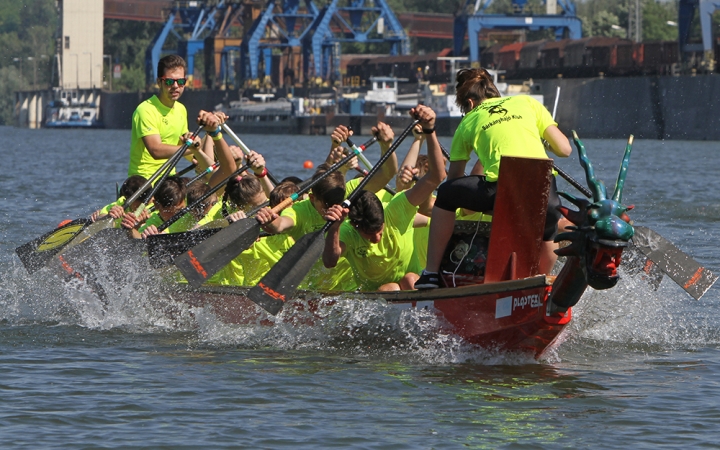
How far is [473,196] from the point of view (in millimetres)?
7262

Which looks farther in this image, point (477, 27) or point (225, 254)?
point (477, 27)

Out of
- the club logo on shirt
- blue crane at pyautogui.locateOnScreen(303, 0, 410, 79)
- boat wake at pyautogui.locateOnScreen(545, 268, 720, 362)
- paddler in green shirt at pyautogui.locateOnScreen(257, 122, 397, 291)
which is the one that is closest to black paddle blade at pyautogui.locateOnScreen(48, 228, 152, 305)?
paddler in green shirt at pyautogui.locateOnScreen(257, 122, 397, 291)

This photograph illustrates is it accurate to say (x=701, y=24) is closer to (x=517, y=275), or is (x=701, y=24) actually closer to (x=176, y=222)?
(x=176, y=222)

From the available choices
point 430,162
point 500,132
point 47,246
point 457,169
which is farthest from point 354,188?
point 47,246

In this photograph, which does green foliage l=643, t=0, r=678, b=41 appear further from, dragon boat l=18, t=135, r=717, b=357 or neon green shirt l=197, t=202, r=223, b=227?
dragon boat l=18, t=135, r=717, b=357

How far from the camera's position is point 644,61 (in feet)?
202

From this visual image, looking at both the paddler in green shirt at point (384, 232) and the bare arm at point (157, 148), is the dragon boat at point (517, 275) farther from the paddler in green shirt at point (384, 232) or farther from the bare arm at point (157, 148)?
the bare arm at point (157, 148)

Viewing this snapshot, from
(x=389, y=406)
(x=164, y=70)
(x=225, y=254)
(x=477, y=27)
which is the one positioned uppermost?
(x=477, y=27)

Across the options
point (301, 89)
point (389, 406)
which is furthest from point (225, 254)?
point (301, 89)

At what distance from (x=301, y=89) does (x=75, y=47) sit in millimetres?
29919

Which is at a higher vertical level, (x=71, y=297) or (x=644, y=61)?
(x=644, y=61)

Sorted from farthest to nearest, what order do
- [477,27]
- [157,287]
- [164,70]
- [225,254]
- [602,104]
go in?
[477,27], [602,104], [164,70], [157,287], [225,254]

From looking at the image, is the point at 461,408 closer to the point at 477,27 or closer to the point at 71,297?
the point at 71,297

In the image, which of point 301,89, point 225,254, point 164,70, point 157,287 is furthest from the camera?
point 301,89
